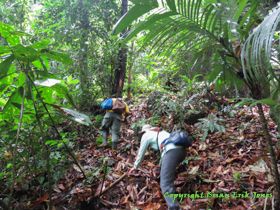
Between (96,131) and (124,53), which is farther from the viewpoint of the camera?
(124,53)

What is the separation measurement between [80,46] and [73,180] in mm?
3910

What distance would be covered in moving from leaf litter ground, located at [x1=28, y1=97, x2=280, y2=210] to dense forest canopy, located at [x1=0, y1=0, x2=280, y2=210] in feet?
0.06

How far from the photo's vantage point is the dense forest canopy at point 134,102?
44.9 inches

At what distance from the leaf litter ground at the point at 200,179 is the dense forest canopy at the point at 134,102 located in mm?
20

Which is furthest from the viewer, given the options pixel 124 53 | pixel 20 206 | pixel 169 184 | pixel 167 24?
pixel 124 53

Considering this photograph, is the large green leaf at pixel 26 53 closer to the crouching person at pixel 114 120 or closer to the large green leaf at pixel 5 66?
the large green leaf at pixel 5 66

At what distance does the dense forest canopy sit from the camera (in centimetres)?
114

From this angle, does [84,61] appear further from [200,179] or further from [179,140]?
[200,179]

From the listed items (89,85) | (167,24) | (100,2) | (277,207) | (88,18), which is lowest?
(277,207)

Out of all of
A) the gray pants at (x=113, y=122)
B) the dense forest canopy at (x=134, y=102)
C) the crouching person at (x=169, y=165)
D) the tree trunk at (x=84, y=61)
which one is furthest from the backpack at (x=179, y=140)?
the tree trunk at (x=84, y=61)

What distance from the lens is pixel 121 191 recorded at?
9.02ft

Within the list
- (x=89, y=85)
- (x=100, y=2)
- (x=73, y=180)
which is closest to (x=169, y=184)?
(x=73, y=180)

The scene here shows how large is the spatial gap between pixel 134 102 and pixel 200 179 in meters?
4.67

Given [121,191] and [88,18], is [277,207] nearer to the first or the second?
[121,191]
